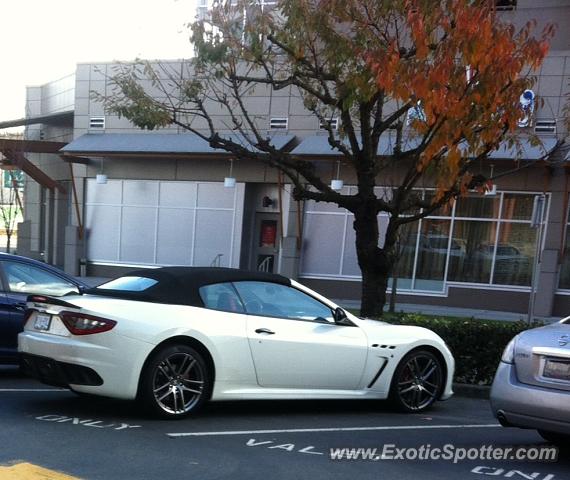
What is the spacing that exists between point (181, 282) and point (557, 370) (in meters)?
3.38

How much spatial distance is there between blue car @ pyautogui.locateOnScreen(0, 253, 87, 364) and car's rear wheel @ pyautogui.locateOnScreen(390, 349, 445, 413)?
11.8ft

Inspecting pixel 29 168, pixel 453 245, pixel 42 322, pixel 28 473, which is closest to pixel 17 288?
pixel 42 322

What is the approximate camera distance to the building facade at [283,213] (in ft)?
59.9

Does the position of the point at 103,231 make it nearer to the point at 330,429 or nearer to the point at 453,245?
the point at 453,245

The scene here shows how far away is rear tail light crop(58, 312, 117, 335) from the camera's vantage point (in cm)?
602

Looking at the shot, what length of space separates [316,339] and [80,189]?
1891cm

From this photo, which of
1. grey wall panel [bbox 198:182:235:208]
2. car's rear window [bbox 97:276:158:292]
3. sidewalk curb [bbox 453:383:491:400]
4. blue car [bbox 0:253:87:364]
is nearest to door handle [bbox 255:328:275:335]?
car's rear window [bbox 97:276:158:292]

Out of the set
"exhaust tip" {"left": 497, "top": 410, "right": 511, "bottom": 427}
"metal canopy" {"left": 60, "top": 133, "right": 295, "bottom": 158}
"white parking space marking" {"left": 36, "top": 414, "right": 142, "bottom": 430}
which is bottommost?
"white parking space marking" {"left": 36, "top": 414, "right": 142, "bottom": 430}

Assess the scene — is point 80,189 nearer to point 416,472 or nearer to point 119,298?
point 119,298

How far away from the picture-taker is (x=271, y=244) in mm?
22031

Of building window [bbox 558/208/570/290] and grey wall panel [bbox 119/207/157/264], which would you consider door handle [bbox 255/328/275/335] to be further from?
grey wall panel [bbox 119/207/157/264]

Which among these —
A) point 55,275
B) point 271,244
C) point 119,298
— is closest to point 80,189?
point 271,244

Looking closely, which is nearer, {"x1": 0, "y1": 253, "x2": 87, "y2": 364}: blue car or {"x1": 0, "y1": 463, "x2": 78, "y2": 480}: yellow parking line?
{"x1": 0, "y1": 463, "x2": 78, "y2": 480}: yellow parking line

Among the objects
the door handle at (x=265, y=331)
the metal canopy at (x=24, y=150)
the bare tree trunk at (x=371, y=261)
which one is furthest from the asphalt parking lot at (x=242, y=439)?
the metal canopy at (x=24, y=150)
